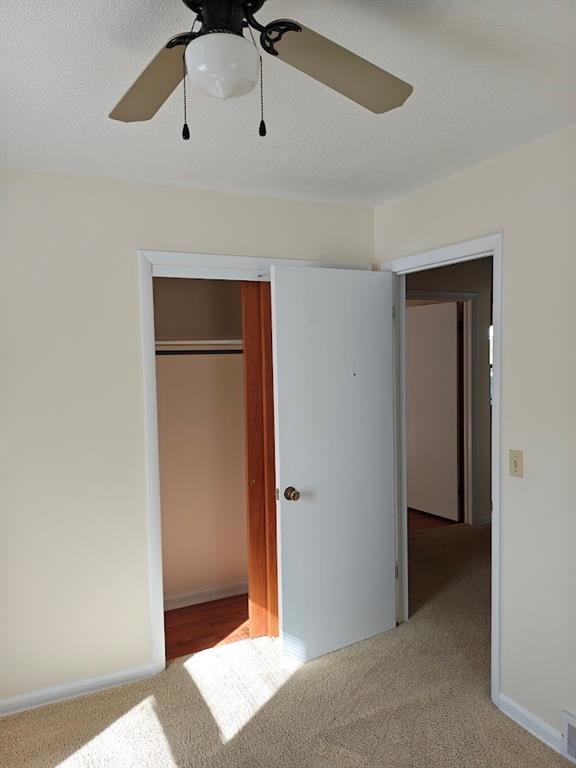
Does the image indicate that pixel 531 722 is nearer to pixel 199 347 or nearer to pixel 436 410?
pixel 199 347

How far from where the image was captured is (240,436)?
3.88 m

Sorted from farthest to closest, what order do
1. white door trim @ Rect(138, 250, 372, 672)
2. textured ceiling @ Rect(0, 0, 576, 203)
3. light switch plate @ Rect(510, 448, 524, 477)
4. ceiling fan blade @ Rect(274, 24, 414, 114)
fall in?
white door trim @ Rect(138, 250, 372, 672) → light switch plate @ Rect(510, 448, 524, 477) → textured ceiling @ Rect(0, 0, 576, 203) → ceiling fan blade @ Rect(274, 24, 414, 114)

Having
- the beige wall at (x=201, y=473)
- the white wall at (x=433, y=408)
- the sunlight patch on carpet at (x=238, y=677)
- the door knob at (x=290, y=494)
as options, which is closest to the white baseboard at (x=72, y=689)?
the sunlight patch on carpet at (x=238, y=677)

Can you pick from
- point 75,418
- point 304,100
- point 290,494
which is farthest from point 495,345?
point 75,418

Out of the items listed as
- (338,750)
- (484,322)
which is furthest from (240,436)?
(484,322)

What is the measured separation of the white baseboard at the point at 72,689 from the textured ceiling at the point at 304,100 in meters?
2.35

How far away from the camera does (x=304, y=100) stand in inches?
74.4

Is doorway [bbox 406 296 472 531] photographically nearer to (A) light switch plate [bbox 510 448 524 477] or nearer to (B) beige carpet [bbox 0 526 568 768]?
(B) beige carpet [bbox 0 526 568 768]

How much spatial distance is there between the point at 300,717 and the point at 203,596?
1414 mm

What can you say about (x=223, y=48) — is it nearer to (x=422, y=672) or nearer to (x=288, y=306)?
(x=288, y=306)

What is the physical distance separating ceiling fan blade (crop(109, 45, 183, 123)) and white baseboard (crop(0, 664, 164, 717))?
248 cm

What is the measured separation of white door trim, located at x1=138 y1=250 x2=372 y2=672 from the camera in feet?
9.19

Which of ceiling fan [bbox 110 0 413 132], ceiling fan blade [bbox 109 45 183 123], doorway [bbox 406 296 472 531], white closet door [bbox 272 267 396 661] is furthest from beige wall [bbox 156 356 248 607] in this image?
ceiling fan [bbox 110 0 413 132]

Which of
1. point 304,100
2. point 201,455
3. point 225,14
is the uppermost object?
point 304,100
